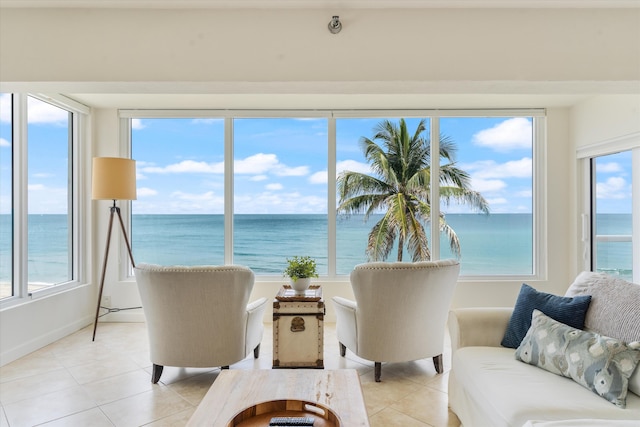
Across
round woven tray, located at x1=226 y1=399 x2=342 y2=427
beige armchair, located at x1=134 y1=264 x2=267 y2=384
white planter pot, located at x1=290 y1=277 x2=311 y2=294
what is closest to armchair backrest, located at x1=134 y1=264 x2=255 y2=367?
beige armchair, located at x1=134 y1=264 x2=267 y2=384

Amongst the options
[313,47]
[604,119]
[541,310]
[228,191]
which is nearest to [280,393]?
[541,310]

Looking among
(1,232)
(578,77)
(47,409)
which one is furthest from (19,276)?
(578,77)

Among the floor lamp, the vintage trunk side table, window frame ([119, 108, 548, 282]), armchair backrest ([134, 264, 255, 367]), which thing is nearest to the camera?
armchair backrest ([134, 264, 255, 367])

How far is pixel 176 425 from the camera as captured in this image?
2.16 m

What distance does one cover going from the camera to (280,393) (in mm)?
1624

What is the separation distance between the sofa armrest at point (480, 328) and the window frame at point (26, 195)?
12.0ft

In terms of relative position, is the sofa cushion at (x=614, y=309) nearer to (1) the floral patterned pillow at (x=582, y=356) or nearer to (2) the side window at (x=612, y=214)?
(1) the floral patterned pillow at (x=582, y=356)

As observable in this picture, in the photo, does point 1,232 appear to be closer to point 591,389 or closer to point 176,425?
point 176,425

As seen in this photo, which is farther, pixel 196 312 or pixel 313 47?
pixel 196 312

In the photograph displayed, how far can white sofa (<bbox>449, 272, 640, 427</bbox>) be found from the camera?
1.50m

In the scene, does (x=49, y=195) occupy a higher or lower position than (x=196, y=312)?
higher

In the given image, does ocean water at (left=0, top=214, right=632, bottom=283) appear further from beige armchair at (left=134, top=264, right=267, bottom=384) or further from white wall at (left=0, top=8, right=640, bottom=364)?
white wall at (left=0, top=8, right=640, bottom=364)

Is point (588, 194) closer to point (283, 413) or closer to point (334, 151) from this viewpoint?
point (334, 151)

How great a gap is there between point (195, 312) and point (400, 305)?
1402 mm
